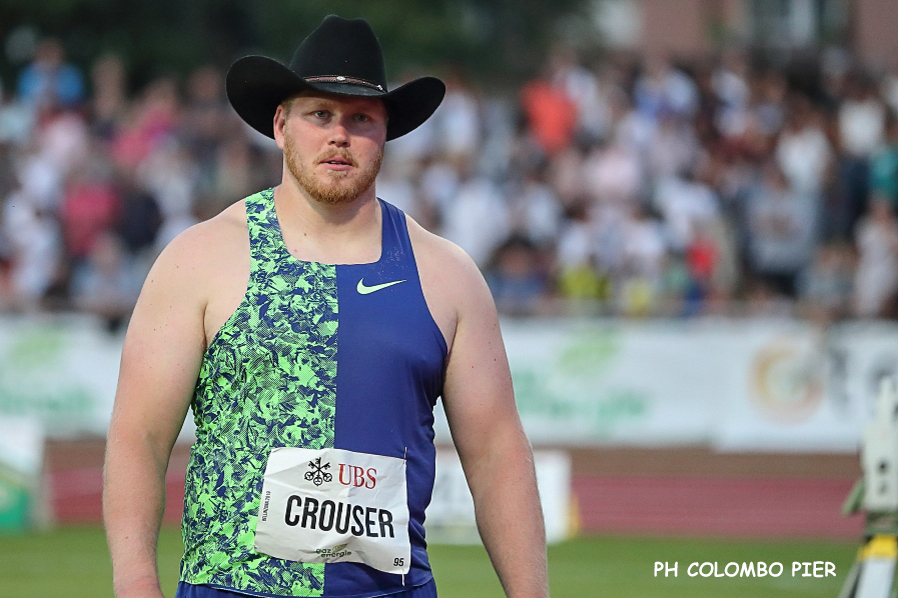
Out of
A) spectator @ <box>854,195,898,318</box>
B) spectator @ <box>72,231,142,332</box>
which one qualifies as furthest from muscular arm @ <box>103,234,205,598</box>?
spectator @ <box>854,195,898,318</box>

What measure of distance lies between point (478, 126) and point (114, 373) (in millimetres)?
5290

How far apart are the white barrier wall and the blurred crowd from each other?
0.84 ft

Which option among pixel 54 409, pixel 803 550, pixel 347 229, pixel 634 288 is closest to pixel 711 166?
pixel 634 288

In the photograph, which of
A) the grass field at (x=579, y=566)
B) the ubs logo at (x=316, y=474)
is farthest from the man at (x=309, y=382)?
the grass field at (x=579, y=566)

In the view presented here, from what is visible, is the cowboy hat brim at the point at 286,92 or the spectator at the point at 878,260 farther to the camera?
the spectator at the point at 878,260

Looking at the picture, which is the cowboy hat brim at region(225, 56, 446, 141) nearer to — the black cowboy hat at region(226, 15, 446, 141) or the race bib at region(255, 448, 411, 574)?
the black cowboy hat at region(226, 15, 446, 141)

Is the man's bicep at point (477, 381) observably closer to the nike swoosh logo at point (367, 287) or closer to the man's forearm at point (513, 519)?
the man's forearm at point (513, 519)

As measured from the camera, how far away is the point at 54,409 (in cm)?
1569

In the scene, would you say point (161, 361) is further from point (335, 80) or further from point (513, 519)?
point (513, 519)

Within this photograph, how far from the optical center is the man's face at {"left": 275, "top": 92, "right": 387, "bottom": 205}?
3.60m

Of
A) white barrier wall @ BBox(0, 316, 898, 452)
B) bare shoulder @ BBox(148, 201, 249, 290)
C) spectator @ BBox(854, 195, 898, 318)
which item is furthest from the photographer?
spectator @ BBox(854, 195, 898, 318)

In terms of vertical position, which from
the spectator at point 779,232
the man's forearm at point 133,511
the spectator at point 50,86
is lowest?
the man's forearm at point 133,511

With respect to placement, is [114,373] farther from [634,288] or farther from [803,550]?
[803,550]

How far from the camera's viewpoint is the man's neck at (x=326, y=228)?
3.63 m
